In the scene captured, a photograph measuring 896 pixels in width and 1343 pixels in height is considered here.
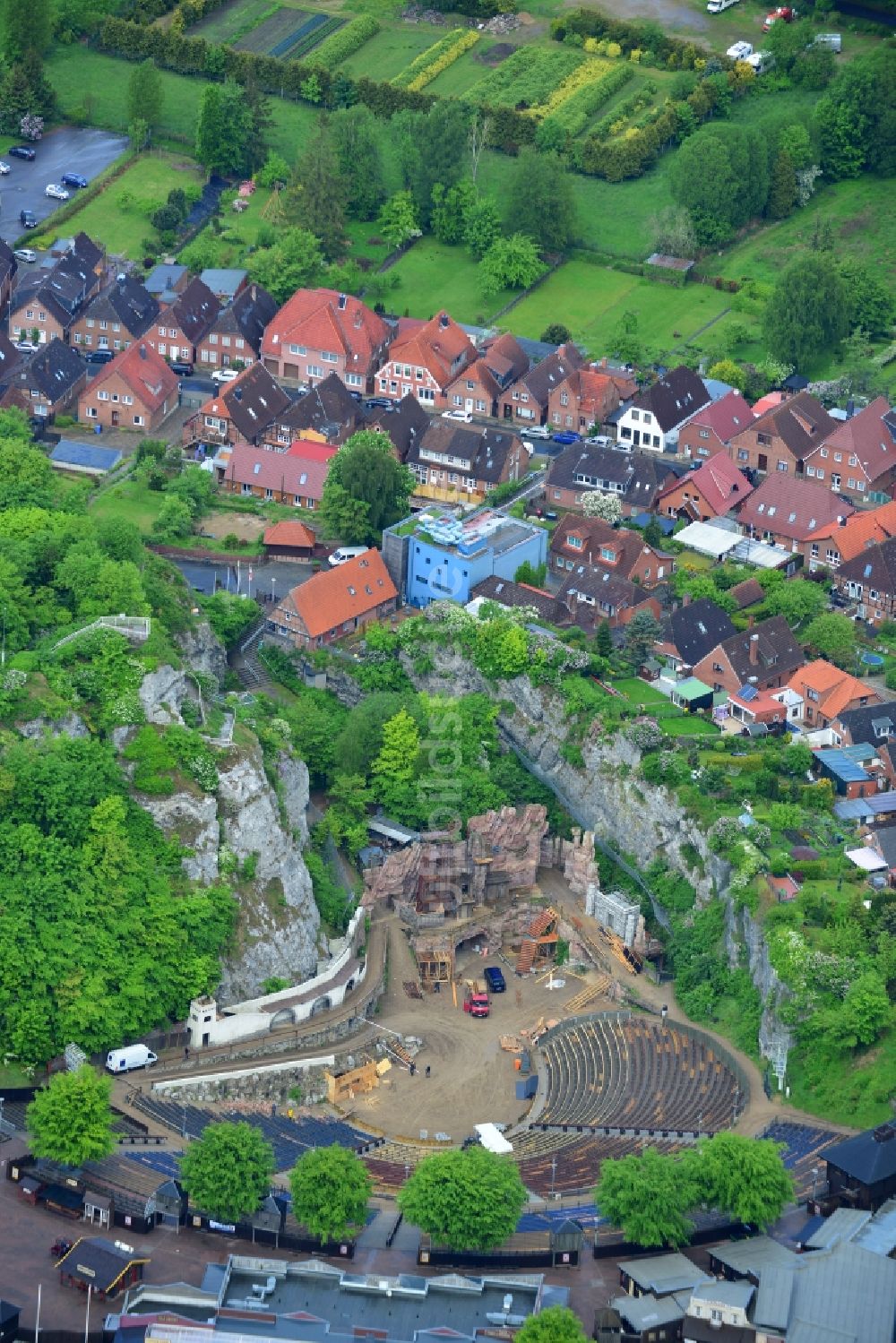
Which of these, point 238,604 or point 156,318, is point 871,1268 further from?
point 156,318

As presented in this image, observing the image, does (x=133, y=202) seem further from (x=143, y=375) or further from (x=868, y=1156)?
(x=868, y=1156)

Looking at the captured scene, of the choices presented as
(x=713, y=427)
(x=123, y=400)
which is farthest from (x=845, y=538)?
(x=123, y=400)

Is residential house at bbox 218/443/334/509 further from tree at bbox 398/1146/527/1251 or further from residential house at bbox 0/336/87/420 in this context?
tree at bbox 398/1146/527/1251

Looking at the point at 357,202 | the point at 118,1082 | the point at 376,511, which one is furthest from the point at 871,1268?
the point at 357,202

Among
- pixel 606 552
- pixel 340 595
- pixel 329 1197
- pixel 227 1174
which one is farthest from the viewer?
pixel 606 552

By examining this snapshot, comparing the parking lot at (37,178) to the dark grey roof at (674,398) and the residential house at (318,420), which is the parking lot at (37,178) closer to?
the residential house at (318,420)

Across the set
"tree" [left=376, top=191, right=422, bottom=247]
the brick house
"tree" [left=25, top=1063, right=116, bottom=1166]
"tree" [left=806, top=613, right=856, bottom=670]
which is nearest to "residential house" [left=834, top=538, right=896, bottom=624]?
"tree" [left=806, top=613, right=856, bottom=670]
